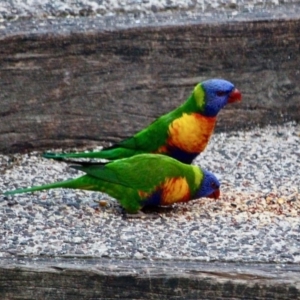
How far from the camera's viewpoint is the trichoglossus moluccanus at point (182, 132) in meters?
4.03

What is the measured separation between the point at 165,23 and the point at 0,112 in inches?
35.3

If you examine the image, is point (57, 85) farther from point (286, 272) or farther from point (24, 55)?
point (286, 272)

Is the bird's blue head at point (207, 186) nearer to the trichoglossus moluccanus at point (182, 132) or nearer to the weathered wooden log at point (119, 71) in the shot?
the trichoglossus moluccanus at point (182, 132)

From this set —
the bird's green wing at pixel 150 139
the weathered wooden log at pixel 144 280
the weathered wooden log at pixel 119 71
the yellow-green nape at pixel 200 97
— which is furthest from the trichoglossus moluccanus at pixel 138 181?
the weathered wooden log at pixel 119 71

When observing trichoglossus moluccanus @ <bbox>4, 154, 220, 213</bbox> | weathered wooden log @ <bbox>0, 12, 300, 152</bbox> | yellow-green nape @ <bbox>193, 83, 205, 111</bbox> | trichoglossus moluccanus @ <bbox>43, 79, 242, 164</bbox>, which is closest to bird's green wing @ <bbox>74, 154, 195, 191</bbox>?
trichoglossus moluccanus @ <bbox>4, 154, 220, 213</bbox>

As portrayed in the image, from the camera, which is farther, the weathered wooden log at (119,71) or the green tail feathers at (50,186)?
the weathered wooden log at (119,71)

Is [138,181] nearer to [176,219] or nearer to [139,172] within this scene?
[139,172]

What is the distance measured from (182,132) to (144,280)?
1082 millimetres

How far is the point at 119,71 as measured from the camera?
182 inches

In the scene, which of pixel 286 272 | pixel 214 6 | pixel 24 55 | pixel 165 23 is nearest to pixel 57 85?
pixel 24 55

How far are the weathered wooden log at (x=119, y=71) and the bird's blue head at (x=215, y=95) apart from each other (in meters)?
0.58

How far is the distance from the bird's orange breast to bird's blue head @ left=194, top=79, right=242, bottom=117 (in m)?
0.07

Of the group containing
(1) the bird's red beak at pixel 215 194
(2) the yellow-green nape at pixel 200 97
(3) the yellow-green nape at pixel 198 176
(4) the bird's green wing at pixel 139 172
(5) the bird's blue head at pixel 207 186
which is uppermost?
(2) the yellow-green nape at pixel 200 97

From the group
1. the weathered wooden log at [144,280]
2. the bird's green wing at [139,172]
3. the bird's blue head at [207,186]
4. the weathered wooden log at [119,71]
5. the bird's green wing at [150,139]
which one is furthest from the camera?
the weathered wooden log at [119,71]
